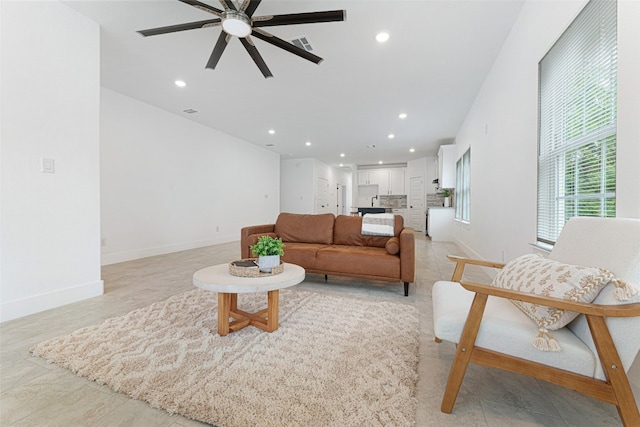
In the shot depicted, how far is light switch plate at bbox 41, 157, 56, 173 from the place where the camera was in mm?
2215

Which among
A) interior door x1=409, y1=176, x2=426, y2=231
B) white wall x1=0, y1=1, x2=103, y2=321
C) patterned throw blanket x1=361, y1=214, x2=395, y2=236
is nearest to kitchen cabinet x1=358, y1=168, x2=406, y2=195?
interior door x1=409, y1=176, x2=426, y2=231

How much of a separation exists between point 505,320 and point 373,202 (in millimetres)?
10024

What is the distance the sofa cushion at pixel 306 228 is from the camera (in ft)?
11.2

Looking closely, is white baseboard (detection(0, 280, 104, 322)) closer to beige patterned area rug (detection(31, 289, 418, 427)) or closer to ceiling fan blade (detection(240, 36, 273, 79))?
beige patterned area rug (detection(31, 289, 418, 427))

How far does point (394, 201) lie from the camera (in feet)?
34.3

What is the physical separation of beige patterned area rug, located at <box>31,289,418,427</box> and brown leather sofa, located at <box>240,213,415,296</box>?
1.73 ft

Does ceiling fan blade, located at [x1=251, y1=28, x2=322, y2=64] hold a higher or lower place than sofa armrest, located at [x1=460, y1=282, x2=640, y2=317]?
higher

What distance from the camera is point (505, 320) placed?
3.66 feet

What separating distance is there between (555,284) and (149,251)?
538 cm

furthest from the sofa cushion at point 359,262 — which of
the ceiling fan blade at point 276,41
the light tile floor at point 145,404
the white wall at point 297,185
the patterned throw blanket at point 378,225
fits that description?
the white wall at point 297,185

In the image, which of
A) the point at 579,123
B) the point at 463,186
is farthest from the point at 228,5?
the point at 463,186

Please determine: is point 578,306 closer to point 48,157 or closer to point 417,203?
point 48,157

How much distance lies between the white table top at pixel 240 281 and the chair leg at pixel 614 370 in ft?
4.65

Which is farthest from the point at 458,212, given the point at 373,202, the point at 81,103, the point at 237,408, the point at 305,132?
the point at 81,103
